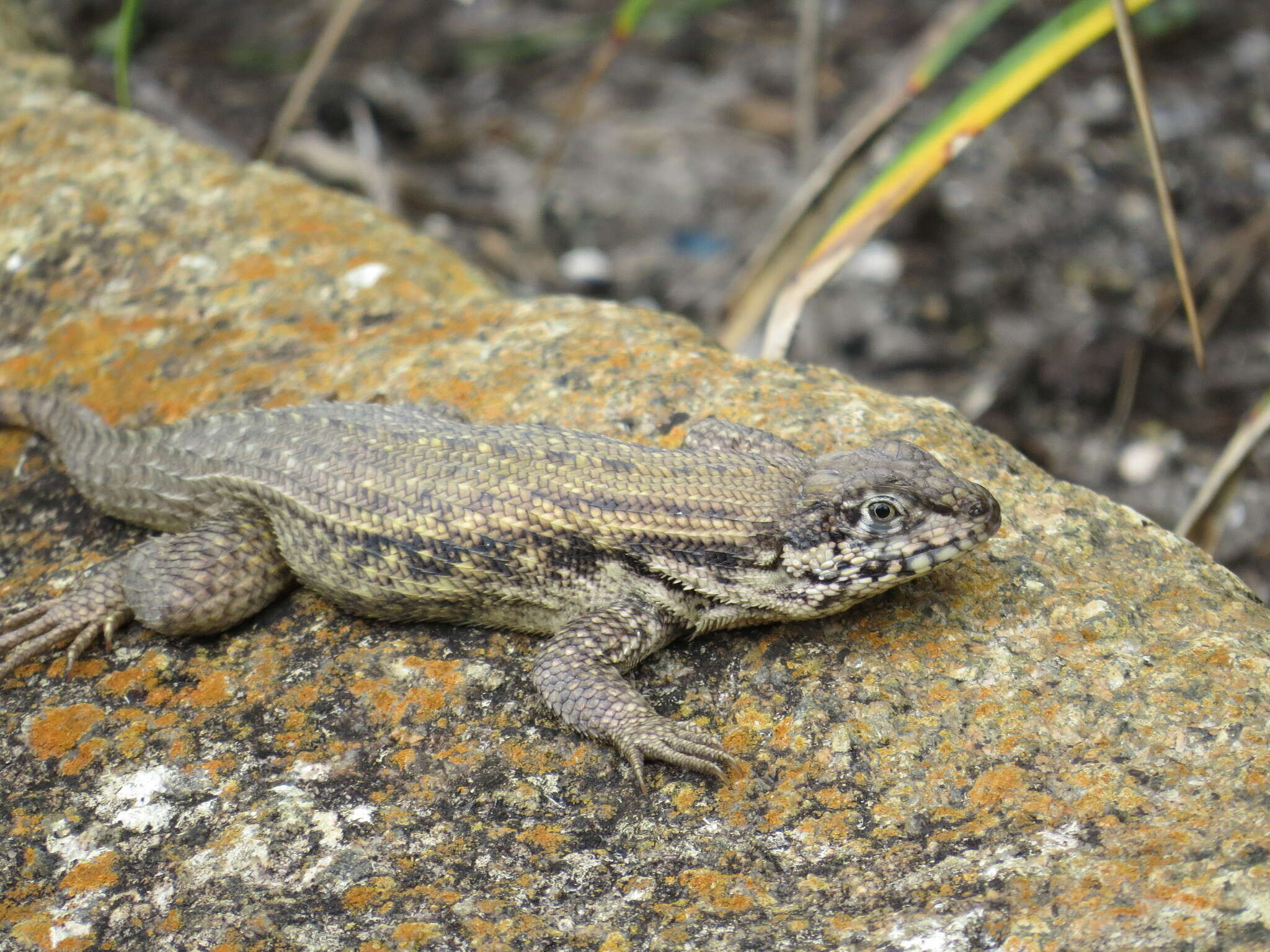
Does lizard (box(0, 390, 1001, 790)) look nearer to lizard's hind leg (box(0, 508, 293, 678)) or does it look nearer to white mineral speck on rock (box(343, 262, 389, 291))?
lizard's hind leg (box(0, 508, 293, 678))

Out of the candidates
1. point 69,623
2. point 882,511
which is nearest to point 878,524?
point 882,511

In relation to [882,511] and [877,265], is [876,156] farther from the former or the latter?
[882,511]

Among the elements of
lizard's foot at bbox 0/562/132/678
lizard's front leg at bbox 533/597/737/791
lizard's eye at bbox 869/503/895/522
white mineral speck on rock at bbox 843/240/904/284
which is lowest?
lizard's foot at bbox 0/562/132/678

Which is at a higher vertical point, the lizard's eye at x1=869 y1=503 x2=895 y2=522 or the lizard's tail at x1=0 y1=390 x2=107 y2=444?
the lizard's eye at x1=869 y1=503 x2=895 y2=522

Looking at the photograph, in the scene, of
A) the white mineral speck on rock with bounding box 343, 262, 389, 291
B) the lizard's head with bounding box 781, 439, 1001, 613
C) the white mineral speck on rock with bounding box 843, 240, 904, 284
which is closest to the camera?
the lizard's head with bounding box 781, 439, 1001, 613

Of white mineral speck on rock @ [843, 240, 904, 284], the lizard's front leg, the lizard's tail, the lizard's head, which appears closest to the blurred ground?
white mineral speck on rock @ [843, 240, 904, 284]

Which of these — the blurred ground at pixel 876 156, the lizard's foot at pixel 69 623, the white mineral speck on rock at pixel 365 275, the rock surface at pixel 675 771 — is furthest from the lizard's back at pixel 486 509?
the blurred ground at pixel 876 156

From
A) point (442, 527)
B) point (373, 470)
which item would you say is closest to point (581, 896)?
point (442, 527)

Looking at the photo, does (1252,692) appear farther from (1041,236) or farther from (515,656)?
(1041,236)
